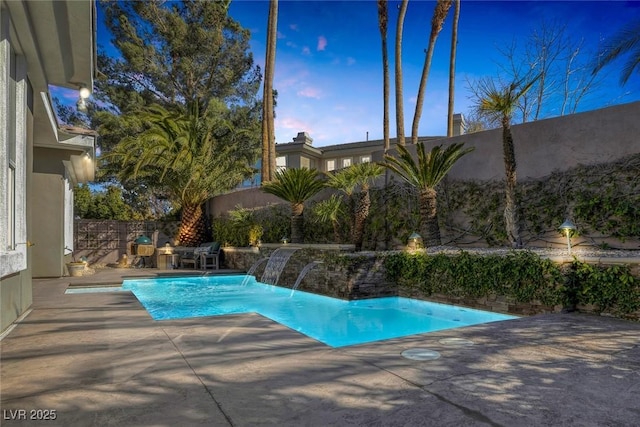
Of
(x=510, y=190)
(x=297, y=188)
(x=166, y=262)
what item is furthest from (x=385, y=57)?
(x=166, y=262)

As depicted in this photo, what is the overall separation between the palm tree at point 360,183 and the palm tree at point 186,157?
813 cm

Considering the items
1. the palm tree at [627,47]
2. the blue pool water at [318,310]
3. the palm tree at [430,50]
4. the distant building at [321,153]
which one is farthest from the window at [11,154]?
the distant building at [321,153]

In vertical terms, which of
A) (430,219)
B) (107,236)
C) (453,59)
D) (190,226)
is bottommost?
(107,236)

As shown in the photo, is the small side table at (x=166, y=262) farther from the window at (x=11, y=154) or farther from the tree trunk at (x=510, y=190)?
the tree trunk at (x=510, y=190)

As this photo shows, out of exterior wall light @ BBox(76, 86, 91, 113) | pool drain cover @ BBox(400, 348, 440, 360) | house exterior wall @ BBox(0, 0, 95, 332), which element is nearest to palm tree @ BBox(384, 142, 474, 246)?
pool drain cover @ BBox(400, 348, 440, 360)

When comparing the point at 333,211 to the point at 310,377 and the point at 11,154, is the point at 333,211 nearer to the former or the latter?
the point at 11,154

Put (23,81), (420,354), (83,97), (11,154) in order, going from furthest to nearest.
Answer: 1. (83,97)
2. (23,81)
3. (11,154)
4. (420,354)

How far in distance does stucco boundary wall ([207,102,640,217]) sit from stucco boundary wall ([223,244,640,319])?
335 cm

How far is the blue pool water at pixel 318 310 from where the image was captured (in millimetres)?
6809

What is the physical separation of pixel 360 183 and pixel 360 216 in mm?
994

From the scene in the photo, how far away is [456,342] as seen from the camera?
166 inches

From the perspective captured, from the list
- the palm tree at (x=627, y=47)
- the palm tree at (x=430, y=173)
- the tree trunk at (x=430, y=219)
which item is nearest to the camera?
the palm tree at (x=627, y=47)

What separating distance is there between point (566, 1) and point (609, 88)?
4580mm

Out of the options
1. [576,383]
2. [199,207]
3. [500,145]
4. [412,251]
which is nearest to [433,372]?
[576,383]
